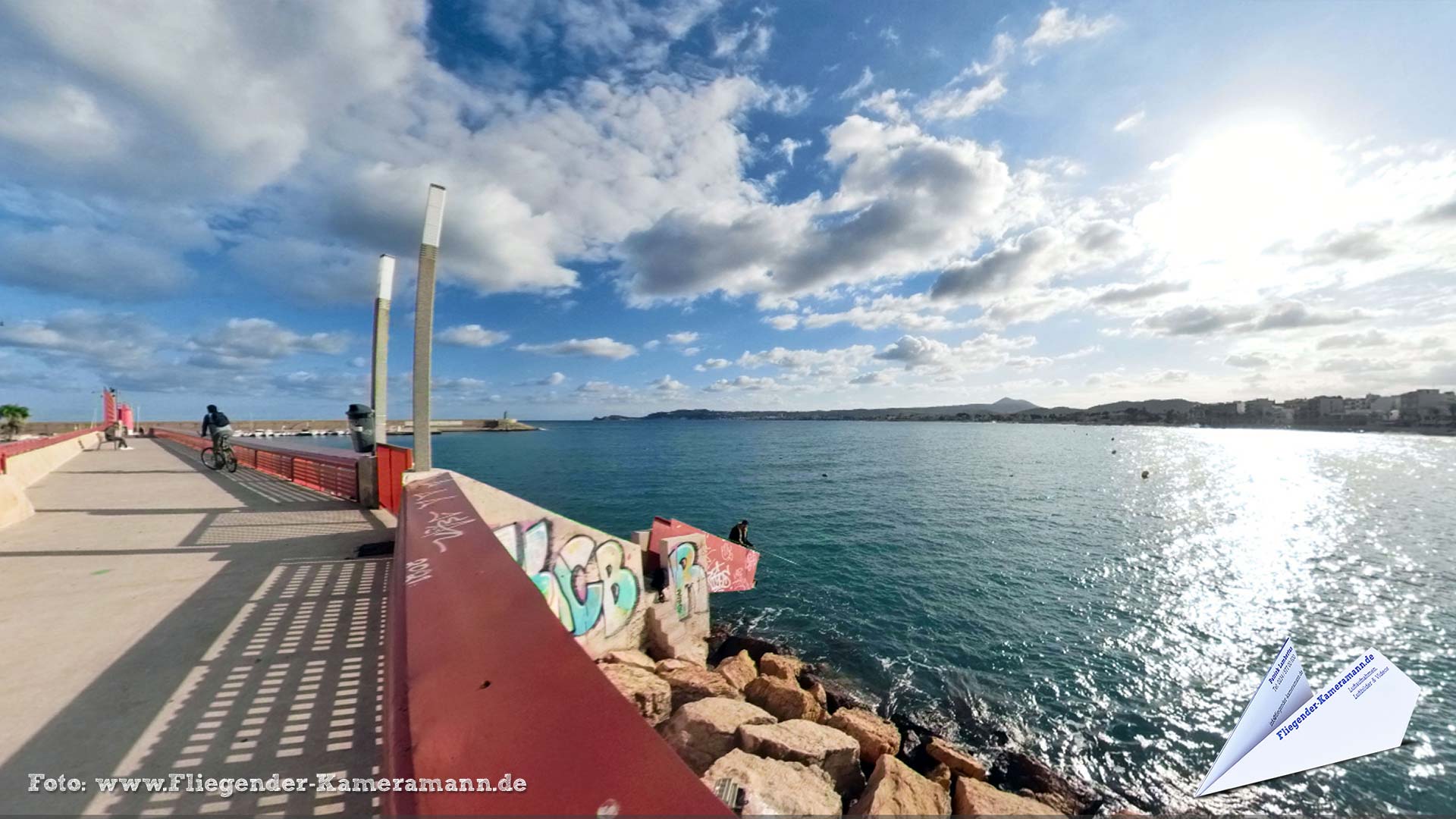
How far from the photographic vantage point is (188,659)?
4793 mm

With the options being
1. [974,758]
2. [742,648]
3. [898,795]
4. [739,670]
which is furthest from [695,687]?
[974,758]

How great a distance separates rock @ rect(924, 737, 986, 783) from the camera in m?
8.98

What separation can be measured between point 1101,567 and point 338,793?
27.7 meters

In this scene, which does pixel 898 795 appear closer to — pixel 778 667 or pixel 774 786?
pixel 774 786

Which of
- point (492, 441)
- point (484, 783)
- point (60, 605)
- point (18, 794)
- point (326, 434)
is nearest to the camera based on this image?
point (484, 783)

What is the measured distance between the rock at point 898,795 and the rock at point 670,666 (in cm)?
406

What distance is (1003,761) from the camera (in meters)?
9.91

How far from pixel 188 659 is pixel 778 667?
10.2 metres

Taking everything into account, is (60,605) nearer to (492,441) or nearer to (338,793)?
(338,793)

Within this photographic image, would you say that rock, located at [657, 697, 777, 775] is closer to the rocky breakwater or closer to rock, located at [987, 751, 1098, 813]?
the rocky breakwater

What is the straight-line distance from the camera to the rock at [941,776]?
8.45 m

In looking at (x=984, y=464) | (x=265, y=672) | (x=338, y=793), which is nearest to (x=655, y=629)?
(x=265, y=672)

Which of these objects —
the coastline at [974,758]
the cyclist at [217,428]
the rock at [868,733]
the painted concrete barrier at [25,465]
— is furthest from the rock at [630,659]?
the cyclist at [217,428]

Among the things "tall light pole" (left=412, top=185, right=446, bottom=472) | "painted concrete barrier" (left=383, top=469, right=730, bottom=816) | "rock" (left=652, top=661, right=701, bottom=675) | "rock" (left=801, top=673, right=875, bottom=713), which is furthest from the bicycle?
"rock" (left=801, top=673, right=875, bottom=713)
